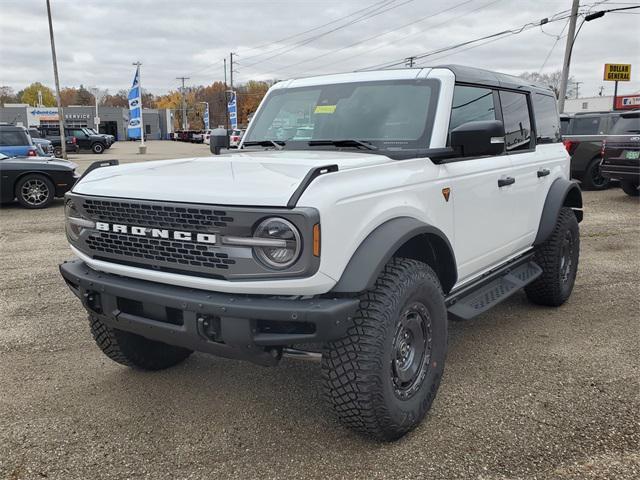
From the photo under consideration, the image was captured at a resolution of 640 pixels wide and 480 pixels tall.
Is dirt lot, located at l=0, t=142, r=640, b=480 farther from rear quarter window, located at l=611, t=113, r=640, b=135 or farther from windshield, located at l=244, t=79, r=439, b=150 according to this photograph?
rear quarter window, located at l=611, t=113, r=640, b=135

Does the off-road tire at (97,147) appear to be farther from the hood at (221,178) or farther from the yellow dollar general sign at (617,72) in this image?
the hood at (221,178)

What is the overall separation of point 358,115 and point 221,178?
1.38 m

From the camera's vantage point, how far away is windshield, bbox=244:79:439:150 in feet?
11.8

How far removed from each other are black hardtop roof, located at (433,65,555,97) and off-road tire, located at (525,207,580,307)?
1158mm

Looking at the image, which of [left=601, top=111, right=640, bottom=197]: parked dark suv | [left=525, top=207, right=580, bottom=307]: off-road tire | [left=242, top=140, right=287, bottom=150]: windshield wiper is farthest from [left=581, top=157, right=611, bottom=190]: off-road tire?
[left=242, top=140, right=287, bottom=150]: windshield wiper

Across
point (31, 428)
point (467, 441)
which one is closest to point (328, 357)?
point (467, 441)

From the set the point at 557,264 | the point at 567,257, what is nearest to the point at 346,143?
the point at 557,264

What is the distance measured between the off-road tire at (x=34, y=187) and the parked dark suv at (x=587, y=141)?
1146 centimetres

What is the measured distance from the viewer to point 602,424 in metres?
3.11

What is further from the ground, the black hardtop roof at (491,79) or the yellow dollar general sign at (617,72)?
the yellow dollar general sign at (617,72)

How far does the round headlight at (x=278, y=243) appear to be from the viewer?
8.03 ft

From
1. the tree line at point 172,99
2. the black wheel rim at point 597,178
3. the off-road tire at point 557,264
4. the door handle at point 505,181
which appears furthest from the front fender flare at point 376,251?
the tree line at point 172,99

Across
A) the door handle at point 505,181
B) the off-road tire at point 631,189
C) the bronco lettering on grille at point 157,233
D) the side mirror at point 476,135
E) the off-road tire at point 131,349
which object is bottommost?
the off-road tire at point 631,189

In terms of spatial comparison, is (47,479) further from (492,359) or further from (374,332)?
(492,359)
